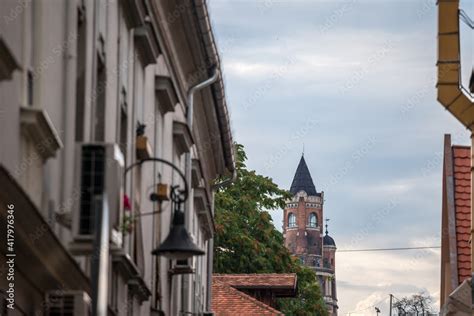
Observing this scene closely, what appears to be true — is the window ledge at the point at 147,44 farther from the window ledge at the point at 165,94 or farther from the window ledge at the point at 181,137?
the window ledge at the point at 181,137

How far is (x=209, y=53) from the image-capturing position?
22.6 metres

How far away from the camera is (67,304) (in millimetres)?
11422

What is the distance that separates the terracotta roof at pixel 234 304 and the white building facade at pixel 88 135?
16.5m

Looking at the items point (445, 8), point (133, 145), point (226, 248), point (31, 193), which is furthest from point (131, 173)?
point (226, 248)

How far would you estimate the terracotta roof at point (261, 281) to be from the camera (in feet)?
142

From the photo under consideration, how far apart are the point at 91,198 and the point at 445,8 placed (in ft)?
49.2

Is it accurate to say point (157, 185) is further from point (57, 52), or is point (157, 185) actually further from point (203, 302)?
point (203, 302)

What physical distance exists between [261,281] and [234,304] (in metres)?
4.05

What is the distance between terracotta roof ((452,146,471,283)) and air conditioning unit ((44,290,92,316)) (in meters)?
16.8

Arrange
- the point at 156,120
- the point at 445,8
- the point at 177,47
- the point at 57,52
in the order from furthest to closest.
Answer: the point at 445,8
the point at 177,47
the point at 156,120
the point at 57,52
